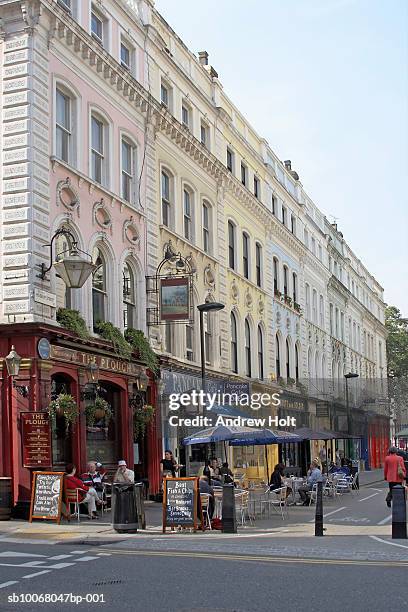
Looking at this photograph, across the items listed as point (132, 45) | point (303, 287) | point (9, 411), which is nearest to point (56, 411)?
point (9, 411)

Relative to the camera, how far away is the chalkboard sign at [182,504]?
1748cm

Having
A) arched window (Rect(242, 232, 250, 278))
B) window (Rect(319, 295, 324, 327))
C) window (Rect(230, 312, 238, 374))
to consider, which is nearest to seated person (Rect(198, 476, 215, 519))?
window (Rect(230, 312, 238, 374))

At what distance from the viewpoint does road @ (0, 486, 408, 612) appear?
945 cm

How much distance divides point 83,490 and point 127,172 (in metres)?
10.8

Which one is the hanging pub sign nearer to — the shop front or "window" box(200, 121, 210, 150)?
the shop front

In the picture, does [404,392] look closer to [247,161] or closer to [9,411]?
[247,161]

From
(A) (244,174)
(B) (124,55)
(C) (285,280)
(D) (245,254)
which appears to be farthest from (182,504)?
(C) (285,280)

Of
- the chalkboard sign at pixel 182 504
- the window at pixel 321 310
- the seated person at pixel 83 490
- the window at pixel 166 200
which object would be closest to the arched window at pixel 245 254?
the window at pixel 166 200

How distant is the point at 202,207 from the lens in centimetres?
3356

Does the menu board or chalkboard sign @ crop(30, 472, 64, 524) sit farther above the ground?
the menu board

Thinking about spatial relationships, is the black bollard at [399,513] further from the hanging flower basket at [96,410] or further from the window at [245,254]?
the window at [245,254]

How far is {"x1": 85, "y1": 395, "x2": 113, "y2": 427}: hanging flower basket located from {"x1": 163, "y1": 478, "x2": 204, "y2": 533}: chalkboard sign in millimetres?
5290

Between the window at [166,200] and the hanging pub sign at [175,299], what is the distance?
13.2 feet

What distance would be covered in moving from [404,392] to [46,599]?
75.8 m
